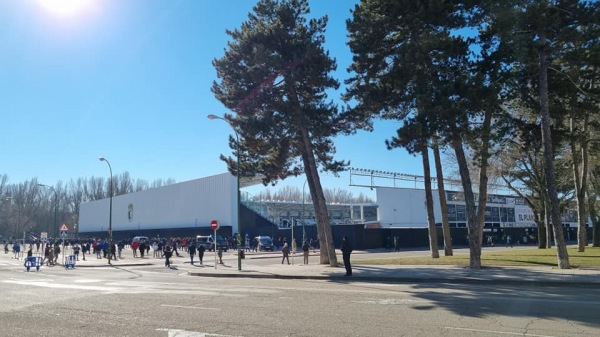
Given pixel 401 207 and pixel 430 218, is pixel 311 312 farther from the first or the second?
pixel 401 207

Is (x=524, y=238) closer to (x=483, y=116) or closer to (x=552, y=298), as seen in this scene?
(x=483, y=116)

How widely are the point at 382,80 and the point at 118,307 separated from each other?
15.2m

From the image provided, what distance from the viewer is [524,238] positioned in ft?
225

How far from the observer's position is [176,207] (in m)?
80.8

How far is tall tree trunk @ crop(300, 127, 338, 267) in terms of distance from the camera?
88.7 feet

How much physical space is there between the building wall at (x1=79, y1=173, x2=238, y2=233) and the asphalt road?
5262cm

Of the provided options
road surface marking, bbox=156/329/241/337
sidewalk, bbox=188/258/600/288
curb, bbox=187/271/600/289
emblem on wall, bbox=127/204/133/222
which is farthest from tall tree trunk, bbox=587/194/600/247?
emblem on wall, bbox=127/204/133/222

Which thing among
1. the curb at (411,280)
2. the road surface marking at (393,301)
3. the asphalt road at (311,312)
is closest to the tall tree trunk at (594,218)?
the curb at (411,280)

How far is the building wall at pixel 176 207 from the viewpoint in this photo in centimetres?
6869

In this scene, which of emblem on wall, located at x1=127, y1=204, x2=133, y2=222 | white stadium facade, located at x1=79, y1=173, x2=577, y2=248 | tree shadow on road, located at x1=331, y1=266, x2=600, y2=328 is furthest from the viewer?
emblem on wall, located at x1=127, y1=204, x2=133, y2=222

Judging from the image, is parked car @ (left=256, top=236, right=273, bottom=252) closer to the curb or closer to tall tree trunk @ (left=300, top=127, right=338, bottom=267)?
tall tree trunk @ (left=300, top=127, right=338, bottom=267)

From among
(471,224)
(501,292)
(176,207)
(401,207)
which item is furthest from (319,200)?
(176,207)

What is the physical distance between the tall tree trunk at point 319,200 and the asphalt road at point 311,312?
11.1m

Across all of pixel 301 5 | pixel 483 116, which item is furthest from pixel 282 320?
pixel 301 5
